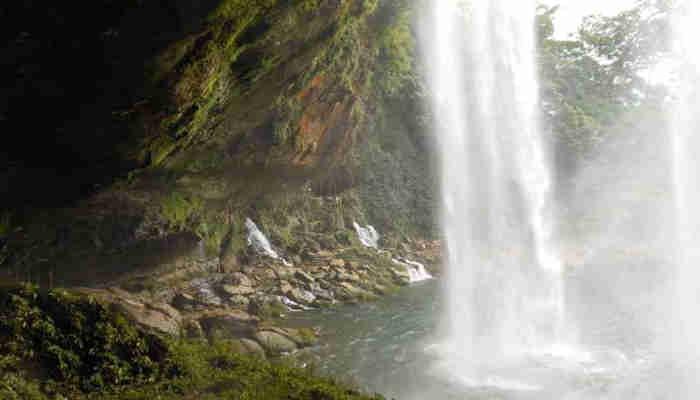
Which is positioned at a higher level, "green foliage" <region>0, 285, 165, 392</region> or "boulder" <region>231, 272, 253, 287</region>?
"boulder" <region>231, 272, 253, 287</region>

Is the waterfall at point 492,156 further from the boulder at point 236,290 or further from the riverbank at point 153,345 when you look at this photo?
the riverbank at point 153,345

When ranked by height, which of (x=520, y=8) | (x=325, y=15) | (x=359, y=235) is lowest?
(x=359, y=235)

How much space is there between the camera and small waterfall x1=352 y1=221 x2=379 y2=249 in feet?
65.6

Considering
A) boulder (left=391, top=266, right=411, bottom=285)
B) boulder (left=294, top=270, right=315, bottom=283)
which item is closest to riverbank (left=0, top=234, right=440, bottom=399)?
boulder (left=294, top=270, right=315, bottom=283)

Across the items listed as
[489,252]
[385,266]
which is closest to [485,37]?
[489,252]

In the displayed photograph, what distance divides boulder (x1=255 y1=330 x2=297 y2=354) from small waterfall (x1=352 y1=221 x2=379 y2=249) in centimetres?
1086

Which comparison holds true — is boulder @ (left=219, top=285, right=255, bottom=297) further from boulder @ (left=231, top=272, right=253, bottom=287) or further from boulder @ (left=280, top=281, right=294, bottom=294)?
boulder @ (left=280, top=281, right=294, bottom=294)

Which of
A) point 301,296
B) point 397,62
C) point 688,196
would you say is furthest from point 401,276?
point 688,196

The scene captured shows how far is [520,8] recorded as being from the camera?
49.6 ft

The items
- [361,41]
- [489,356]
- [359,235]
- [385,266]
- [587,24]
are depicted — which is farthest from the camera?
[587,24]

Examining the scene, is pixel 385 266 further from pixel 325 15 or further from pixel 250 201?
pixel 325 15

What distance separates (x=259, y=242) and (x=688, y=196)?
54.6ft

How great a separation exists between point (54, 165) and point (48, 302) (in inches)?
72.7

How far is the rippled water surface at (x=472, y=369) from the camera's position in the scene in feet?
22.4
